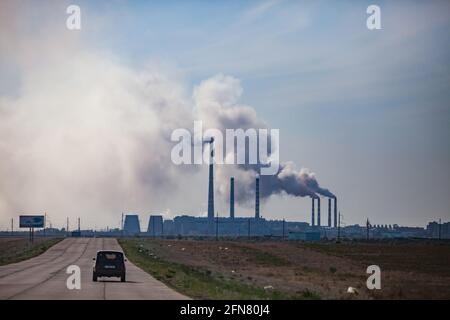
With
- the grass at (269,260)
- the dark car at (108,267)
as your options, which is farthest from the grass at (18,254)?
the dark car at (108,267)

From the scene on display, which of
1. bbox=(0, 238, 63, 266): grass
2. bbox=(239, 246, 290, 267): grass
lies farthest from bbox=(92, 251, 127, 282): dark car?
bbox=(0, 238, 63, 266): grass

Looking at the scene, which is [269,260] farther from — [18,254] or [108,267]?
[108,267]

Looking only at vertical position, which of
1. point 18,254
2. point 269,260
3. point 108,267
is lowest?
point 18,254

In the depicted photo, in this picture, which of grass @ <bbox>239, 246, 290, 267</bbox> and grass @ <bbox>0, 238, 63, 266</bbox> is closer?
grass @ <bbox>239, 246, 290, 267</bbox>

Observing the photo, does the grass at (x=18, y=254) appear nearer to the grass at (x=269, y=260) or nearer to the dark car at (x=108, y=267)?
the grass at (x=269, y=260)

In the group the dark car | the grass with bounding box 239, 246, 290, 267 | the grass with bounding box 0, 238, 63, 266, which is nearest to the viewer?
the dark car

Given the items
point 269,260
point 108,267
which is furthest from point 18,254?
point 108,267

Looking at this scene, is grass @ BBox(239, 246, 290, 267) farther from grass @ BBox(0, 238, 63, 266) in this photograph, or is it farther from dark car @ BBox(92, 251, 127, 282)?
dark car @ BBox(92, 251, 127, 282)

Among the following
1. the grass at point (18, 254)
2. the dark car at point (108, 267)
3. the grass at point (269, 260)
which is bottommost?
the grass at point (18, 254)
